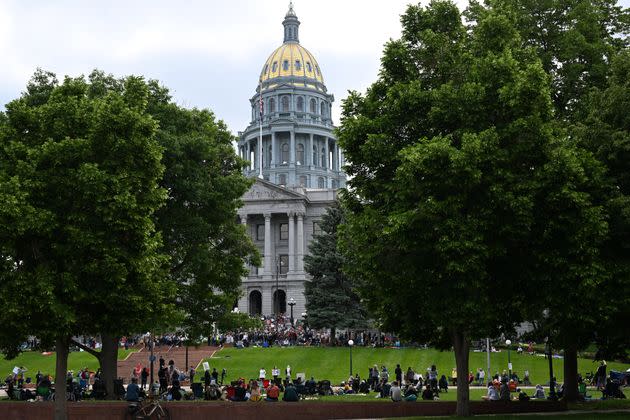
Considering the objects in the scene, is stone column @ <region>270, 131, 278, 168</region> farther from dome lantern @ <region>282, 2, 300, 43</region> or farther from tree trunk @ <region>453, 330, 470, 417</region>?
tree trunk @ <region>453, 330, 470, 417</region>

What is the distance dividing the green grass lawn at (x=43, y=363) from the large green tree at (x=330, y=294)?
45.2 feet

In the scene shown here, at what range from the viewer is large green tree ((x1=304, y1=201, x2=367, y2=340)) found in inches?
2372

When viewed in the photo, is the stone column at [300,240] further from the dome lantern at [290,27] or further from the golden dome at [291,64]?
the dome lantern at [290,27]

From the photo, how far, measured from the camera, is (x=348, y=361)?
2036 inches

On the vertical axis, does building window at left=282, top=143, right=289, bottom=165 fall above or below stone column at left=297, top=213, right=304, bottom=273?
above

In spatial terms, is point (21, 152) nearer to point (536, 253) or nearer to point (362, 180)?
point (362, 180)

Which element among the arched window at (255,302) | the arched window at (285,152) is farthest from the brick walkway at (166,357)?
the arched window at (285,152)

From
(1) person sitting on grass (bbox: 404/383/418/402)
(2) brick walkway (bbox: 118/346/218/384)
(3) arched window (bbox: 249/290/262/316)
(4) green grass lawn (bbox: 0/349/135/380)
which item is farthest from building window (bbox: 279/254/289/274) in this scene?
(1) person sitting on grass (bbox: 404/383/418/402)

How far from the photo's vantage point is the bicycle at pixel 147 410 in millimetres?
23547

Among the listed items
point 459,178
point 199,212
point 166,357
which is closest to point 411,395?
point 459,178

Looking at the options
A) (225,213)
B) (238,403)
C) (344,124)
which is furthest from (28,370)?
(344,124)

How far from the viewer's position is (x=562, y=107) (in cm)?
3167

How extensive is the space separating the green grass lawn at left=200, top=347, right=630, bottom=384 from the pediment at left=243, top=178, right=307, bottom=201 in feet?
140

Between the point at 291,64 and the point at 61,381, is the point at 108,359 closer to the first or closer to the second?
the point at 61,381
